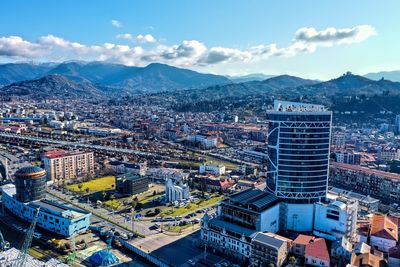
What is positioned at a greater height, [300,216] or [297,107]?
[297,107]

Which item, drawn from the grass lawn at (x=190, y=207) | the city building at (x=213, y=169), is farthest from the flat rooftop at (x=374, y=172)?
the grass lawn at (x=190, y=207)

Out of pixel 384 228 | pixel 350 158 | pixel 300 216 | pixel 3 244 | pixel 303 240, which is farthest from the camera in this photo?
pixel 350 158

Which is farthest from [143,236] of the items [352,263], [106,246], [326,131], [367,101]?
[367,101]

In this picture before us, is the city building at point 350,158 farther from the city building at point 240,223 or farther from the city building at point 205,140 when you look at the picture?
the city building at point 240,223

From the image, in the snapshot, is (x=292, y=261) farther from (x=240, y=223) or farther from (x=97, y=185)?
(x=97, y=185)

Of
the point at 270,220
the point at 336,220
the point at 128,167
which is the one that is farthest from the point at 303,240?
the point at 128,167

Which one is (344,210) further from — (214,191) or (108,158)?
(108,158)
